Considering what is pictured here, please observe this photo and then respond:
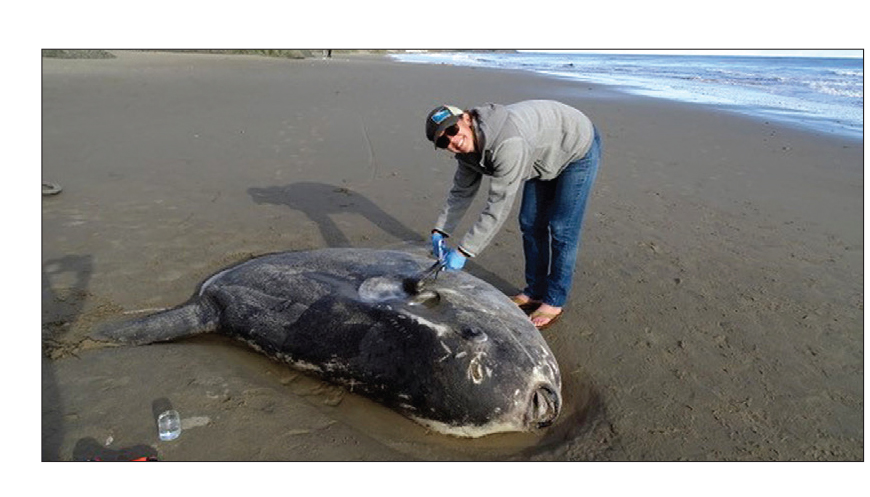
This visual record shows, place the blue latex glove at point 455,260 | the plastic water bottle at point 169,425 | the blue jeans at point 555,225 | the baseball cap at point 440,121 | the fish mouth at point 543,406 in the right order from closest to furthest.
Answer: the plastic water bottle at point 169,425
the fish mouth at point 543,406
the baseball cap at point 440,121
the blue latex glove at point 455,260
the blue jeans at point 555,225

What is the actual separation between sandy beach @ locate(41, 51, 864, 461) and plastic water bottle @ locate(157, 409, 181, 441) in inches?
2.5

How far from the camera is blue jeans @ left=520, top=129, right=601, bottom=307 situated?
4.51m

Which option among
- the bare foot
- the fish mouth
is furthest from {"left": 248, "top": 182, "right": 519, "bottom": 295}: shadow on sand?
the fish mouth

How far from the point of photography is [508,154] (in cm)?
378

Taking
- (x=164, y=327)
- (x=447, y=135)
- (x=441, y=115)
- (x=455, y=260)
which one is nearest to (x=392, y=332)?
(x=455, y=260)

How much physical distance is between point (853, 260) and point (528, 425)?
4650 millimetres

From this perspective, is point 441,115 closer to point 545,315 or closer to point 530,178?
point 530,178

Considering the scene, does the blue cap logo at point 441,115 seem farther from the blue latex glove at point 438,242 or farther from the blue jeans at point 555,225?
the blue jeans at point 555,225

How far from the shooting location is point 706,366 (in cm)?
423

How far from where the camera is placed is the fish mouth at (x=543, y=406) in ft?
11.5

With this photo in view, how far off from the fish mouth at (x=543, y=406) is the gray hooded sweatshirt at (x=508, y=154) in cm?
108

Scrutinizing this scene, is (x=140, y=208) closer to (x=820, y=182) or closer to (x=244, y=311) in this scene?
(x=244, y=311)

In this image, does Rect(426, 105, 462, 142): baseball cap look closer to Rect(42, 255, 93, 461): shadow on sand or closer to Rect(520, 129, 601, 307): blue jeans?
Rect(520, 129, 601, 307): blue jeans

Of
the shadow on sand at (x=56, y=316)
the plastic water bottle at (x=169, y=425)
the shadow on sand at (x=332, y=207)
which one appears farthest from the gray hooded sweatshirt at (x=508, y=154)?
the shadow on sand at (x=56, y=316)
